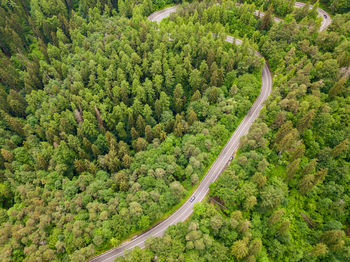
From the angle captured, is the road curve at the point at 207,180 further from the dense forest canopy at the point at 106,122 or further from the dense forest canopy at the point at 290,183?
the dense forest canopy at the point at 290,183

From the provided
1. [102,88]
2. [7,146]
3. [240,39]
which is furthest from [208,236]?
[240,39]

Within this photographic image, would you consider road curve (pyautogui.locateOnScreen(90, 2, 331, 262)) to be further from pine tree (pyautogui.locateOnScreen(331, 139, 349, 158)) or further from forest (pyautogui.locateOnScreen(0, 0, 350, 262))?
pine tree (pyautogui.locateOnScreen(331, 139, 349, 158))

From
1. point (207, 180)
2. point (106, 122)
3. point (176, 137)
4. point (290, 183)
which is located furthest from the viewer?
point (106, 122)

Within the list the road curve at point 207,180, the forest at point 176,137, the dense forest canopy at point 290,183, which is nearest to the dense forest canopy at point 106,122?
the forest at point 176,137

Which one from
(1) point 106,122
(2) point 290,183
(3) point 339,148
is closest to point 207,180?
(2) point 290,183

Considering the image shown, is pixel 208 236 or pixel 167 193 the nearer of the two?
pixel 208 236

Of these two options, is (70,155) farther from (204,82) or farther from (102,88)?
(204,82)

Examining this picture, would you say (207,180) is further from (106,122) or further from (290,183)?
(106,122)

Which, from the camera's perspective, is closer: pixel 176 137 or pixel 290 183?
pixel 290 183
